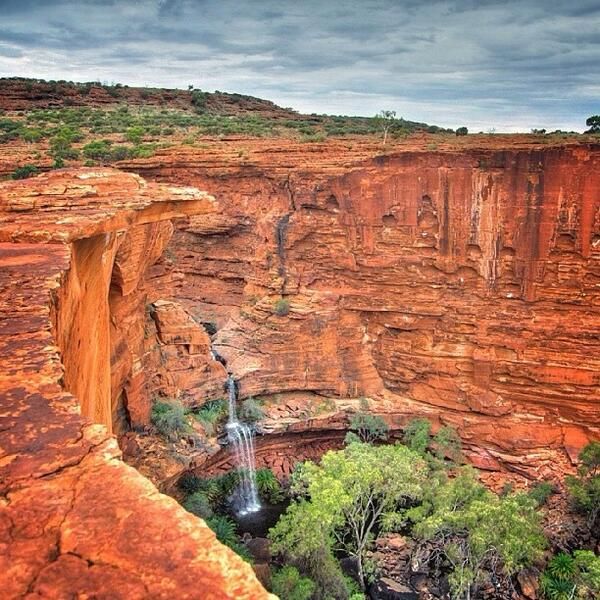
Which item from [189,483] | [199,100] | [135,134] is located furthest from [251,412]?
[199,100]

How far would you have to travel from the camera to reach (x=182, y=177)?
85.8 feet

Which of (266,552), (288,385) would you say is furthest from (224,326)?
(266,552)

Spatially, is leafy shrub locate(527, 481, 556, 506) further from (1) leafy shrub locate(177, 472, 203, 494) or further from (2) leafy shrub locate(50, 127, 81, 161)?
(2) leafy shrub locate(50, 127, 81, 161)

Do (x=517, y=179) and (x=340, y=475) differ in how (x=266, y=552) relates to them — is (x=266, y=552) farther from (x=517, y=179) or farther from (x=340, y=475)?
(x=517, y=179)

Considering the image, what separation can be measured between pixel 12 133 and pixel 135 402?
21.0 meters

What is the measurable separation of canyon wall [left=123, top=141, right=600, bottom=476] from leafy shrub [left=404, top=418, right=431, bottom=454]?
0.58 metres

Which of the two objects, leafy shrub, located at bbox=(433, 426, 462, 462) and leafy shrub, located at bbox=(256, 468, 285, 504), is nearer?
leafy shrub, located at bbox=(256, 468, 285, 504)

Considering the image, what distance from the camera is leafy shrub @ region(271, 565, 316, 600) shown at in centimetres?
1432

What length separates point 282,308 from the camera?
22500mm

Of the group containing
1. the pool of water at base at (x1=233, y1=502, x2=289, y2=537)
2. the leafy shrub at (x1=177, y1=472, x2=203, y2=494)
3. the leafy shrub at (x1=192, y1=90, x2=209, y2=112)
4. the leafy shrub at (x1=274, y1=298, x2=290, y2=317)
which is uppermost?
the leafy shrub at (x1=192, y1=90, x2=209, y2=112)

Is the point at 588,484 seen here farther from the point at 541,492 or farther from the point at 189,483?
the point at 189,483

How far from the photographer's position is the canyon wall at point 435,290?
19500mm

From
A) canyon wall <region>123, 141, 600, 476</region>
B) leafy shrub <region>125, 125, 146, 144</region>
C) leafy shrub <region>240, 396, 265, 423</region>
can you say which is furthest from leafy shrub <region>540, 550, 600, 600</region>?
leafy shrub <region>125, 125, 146, 144</region>

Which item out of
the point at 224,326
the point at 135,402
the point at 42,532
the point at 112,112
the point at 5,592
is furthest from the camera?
the point at 112,112
